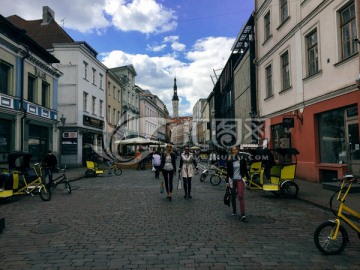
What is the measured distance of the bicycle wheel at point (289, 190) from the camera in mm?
11047

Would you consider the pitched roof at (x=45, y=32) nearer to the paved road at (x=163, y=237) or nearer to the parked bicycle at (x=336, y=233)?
the paved road at (x=163, y=237)

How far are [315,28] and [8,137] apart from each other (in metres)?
A: 17.3

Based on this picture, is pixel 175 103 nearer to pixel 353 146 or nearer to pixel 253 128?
pixel 253 128

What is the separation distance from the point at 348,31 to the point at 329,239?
10452mm

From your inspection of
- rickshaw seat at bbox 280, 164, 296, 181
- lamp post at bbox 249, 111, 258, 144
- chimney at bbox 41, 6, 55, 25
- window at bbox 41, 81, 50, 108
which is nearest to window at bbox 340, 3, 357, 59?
rickshaw seat at bbox 280, 164, 296, 181

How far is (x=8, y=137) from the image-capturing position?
744 inches

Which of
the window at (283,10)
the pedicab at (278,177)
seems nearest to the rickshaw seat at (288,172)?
the pedicab at (278,177)

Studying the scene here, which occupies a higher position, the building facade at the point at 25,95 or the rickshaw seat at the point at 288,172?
the building facade at the point at 25,95

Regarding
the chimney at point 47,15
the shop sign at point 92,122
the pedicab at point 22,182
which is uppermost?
the chimney at point 47,15

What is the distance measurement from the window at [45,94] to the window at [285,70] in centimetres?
1682

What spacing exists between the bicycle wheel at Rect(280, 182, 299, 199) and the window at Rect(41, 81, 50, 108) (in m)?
19.1

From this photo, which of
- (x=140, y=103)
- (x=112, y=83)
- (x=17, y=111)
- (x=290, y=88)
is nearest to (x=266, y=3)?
(x=290, y=88)

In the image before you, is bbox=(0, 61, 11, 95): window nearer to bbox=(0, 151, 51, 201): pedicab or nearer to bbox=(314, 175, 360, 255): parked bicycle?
bbox=(0, 151, 51, 201): pedicab

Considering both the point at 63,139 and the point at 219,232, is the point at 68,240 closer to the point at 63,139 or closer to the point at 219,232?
the point at 219,232
